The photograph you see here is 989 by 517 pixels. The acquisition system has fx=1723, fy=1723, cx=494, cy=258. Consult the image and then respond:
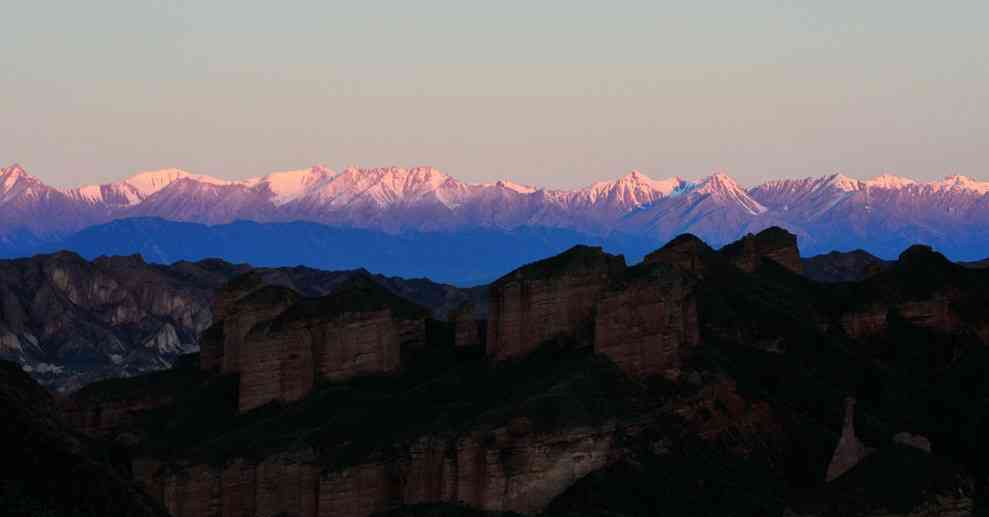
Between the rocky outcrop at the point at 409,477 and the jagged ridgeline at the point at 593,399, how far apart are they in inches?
2.9

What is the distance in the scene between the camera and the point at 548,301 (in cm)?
6316

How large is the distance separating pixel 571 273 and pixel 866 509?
24288 millimetres

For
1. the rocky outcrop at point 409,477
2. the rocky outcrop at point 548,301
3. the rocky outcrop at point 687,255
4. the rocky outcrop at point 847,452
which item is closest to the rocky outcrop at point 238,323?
the rocky outcrop at point 409,477

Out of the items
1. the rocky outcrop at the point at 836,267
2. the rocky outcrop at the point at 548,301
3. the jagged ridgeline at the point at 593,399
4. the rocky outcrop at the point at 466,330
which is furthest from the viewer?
the rocky outcrop at the point at 836,267

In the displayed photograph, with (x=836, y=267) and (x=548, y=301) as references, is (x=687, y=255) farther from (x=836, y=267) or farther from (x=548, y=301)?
(x=836, y=267)

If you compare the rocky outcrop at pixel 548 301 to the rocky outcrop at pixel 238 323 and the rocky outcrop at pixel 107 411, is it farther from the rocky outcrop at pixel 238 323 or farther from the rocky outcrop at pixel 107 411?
the rocky outcrop at pixel 107 411

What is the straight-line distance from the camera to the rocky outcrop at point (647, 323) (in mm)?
55844

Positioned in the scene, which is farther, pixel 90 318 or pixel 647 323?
pixel 90 318

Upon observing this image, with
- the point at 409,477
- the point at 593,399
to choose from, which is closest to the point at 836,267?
the point at 593,399

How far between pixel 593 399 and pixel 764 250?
106 ft

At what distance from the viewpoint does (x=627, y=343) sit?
5662cm

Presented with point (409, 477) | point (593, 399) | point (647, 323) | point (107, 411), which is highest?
point (647, 323)

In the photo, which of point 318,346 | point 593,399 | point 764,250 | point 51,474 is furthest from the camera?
point 764,250

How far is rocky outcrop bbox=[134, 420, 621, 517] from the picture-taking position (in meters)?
51.2
